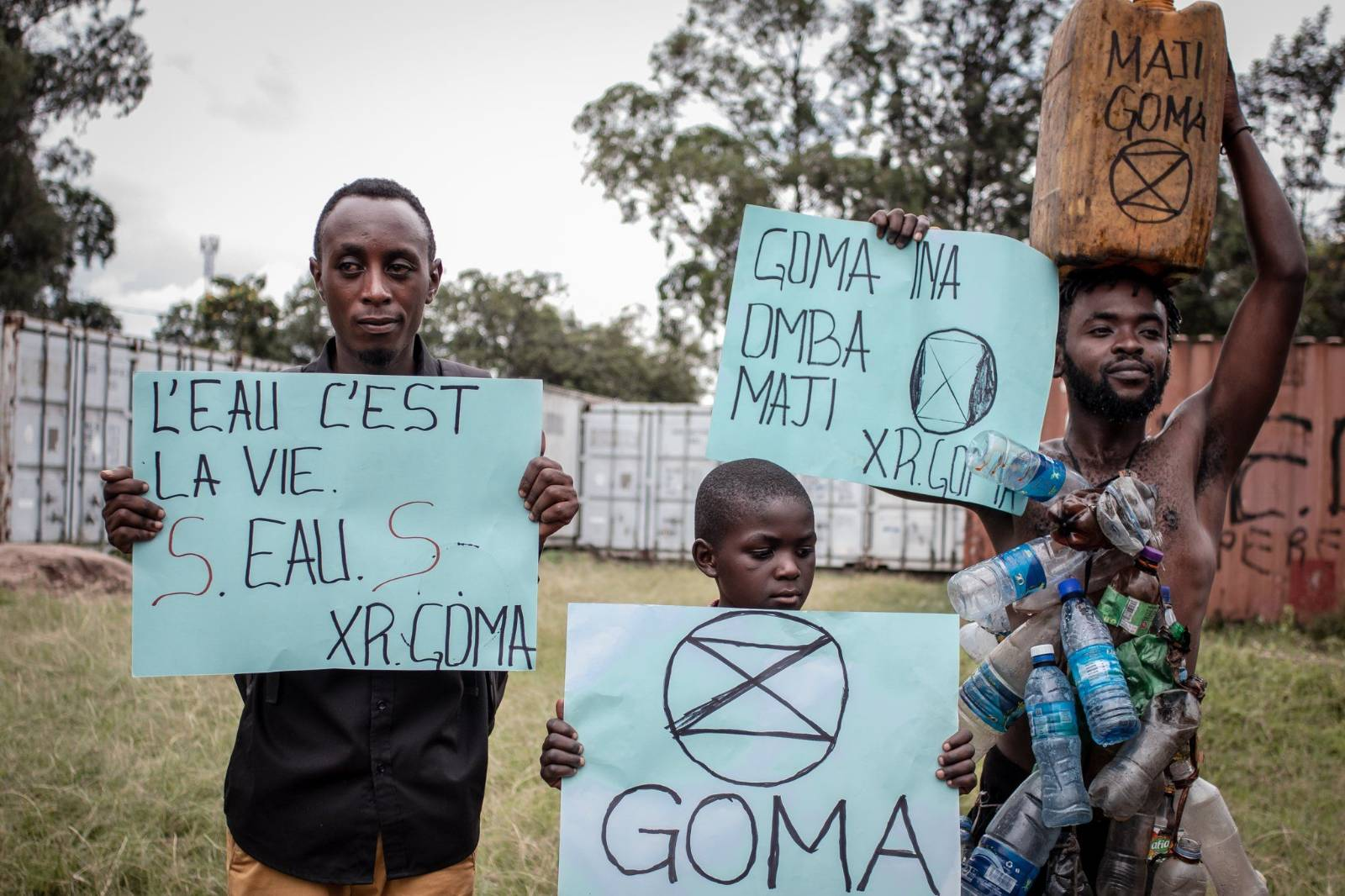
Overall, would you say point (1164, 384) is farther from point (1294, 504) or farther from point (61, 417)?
point (61, 417)

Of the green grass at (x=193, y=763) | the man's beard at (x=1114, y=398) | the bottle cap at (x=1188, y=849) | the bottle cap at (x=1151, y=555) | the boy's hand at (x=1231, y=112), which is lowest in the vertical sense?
the green grass at (x=193, y=763)

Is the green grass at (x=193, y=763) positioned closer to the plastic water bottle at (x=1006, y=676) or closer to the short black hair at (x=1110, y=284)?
the plastic water bottle at (x=1006, y=676)

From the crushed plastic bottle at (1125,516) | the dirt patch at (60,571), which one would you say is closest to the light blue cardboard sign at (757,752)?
the crushed plastic bottle at (1125,516)

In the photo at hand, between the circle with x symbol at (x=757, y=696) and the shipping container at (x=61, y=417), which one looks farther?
the shipping container at (x=61, y=417)

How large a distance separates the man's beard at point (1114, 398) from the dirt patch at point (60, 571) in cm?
823

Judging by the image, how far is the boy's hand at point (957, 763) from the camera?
1663 millimetres

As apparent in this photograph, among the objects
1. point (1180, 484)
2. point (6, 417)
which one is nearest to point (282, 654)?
point (1180, 484)

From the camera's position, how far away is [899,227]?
6.33 feet

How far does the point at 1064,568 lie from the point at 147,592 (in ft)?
5.37

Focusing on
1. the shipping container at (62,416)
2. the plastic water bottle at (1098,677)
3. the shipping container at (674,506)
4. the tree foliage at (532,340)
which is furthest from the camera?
the tree foliage at (532,340)

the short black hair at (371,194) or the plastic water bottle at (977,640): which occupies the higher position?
the short black hair at (371,194)

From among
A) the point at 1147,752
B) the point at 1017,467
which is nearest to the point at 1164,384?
the point at 1017,467

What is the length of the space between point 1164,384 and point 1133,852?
890 mm

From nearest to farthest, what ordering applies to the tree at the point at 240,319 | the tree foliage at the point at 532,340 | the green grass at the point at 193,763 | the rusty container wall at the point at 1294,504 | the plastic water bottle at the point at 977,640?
1. the plastic water bottle at the point at 977,640
2. the green grass at the point at 193,763
3. the rusty container wall at the point at 1294,504
4. the tree at the point at 240,319
5. the tree foliage at the point at 532,340
